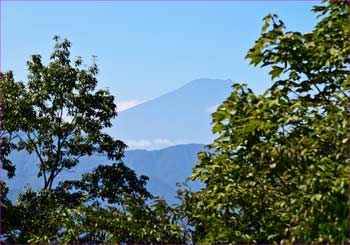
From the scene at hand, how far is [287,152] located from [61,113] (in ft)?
63.0

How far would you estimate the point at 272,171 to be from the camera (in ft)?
21.6

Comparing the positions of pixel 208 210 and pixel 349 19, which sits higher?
pixel 349 19

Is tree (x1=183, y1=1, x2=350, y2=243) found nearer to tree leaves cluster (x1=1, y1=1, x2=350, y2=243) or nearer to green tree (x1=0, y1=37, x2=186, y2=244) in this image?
tree leaves cluster (x1=1, y1=1, x2=350, y2=243)

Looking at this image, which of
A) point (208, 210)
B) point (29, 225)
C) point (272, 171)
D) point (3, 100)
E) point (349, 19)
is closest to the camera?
point (272, 171)

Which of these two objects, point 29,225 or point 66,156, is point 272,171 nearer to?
Answer: point 29,225

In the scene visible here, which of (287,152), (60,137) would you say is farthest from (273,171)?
(60,137)

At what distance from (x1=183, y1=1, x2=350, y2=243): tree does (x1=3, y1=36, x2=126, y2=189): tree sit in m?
15.7

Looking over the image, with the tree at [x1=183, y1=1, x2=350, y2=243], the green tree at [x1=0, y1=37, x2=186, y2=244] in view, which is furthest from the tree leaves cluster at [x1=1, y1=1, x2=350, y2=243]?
the green tree at [x1=0, y1=37, x2=186, y2=244]

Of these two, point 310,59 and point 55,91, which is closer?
point 310,59

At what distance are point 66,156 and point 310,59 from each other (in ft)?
61.3

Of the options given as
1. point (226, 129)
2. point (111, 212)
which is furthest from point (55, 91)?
point (226, 129)

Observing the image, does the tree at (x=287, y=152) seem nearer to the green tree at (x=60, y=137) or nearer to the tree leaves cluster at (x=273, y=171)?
the tree leaves cluster at (x=273, y=171)

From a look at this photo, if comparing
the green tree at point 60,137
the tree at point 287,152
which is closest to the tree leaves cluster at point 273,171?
the tree at point 287,152

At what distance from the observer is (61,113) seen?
2391cm
